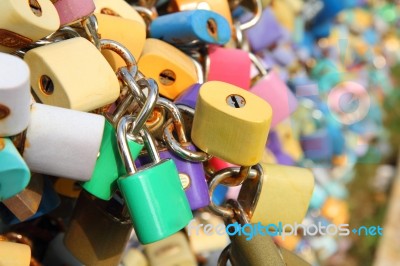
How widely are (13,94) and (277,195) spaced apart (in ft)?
0.85

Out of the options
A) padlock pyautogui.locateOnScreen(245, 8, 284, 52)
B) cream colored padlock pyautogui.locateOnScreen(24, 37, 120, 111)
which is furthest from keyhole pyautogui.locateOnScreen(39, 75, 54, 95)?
padlock pyautogui.locateOnScreen(245, 8, 284, 52)

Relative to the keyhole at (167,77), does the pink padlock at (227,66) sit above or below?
below

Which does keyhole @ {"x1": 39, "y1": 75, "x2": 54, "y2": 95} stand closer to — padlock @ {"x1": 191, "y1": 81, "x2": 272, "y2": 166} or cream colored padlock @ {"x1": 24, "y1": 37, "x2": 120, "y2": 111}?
cream colored padlock @ {"x1": 24, "y1": 37, "x2": 120, "y2": 111}

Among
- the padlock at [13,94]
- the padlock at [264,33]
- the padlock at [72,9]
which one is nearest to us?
the padlock at [13,94]

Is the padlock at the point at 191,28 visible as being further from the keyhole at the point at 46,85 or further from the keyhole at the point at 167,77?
the keyhole at the point at 46,85

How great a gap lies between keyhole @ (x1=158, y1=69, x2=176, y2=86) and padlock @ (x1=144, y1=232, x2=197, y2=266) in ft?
0.55

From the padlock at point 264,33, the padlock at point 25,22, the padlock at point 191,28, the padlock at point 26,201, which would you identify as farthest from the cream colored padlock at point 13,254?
the padlock at point 264,33

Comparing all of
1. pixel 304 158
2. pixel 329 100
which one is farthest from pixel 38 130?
pixel 329 100

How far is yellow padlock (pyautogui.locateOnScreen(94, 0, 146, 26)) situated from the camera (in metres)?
0.57

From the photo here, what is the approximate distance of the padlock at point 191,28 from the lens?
0.58 meters

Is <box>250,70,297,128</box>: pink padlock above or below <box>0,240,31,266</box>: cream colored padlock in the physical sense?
below

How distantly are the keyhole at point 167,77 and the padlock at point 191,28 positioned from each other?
5 centimetres

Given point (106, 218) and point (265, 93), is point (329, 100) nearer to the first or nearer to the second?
point (265, 93)

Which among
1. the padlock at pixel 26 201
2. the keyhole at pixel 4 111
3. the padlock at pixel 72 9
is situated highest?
the padlock at pixel 72 9
